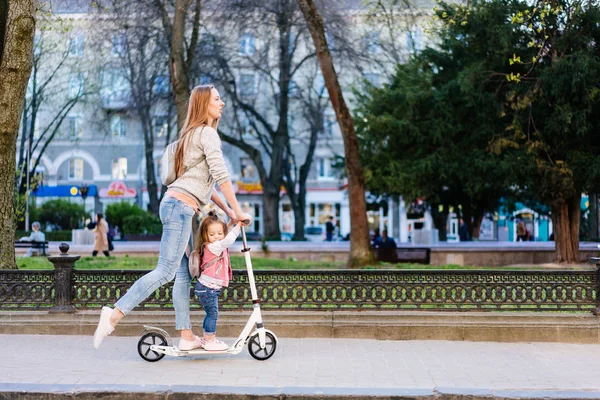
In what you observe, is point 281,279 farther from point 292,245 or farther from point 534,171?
point 292,245

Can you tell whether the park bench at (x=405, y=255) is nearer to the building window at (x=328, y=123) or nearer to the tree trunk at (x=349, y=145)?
the tree trunk at (x=349, y=145)

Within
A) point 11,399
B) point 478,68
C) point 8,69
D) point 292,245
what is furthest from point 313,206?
point 11,399

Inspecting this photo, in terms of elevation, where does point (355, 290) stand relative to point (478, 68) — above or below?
below

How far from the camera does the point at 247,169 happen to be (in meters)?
58.0

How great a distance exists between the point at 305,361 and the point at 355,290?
5.36ft

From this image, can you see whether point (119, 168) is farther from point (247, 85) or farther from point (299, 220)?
point (299, 220)

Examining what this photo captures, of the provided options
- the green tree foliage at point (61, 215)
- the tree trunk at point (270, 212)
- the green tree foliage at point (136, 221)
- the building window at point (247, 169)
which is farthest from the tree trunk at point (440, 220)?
the building window at point (247, 169)

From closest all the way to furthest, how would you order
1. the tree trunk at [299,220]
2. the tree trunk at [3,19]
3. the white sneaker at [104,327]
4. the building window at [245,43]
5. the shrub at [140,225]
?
the white sneaker at [104,327] → the tree trunk at [3,19] → the building window at [245,43] → the tree trunk at [299,220] → the shrub at [140,225]

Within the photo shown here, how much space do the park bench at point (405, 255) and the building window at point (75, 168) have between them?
129ft

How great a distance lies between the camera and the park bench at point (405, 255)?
22547 millimetres

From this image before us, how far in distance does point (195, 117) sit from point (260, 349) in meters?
2.08

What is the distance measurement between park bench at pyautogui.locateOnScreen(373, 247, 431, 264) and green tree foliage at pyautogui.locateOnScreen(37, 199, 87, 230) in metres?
23.8

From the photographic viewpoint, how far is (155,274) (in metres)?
6.80

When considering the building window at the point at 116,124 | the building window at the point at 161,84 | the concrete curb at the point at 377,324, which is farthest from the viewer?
the building window at the point at 116,124
